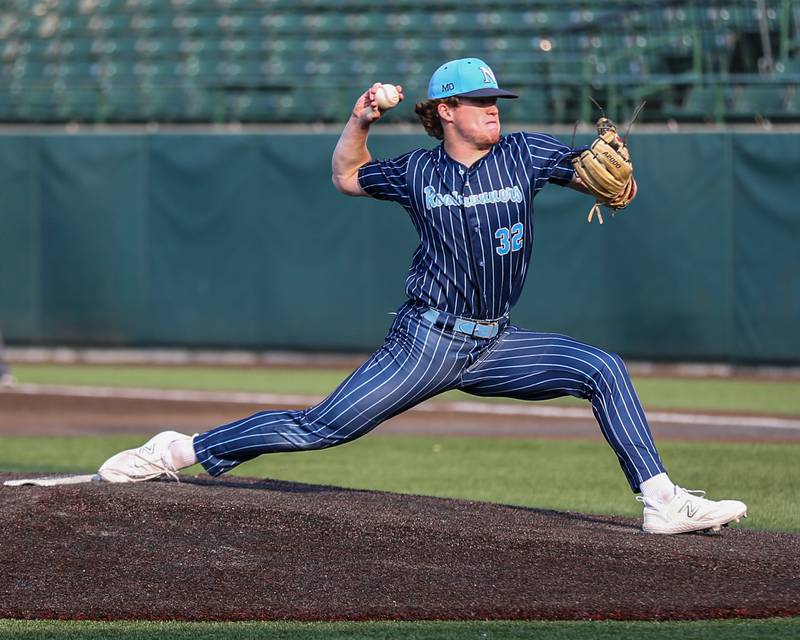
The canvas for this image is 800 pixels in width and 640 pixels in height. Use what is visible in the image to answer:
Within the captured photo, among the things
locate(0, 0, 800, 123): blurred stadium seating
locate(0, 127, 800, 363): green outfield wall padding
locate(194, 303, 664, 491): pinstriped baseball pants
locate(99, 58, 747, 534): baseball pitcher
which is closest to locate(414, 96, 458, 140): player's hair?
locate(99, 58, 747, 534): baseball pitcher

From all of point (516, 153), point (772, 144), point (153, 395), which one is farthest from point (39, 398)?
point (516, 153)

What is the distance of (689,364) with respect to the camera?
13.4 m

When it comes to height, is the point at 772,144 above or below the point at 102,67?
below

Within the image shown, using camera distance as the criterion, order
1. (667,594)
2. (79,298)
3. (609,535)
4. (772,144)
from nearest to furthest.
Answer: (667,594), (609,535), (772,144), (79,298)

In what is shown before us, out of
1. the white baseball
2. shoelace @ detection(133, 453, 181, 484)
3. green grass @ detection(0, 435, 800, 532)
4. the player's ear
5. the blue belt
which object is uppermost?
the white baseball

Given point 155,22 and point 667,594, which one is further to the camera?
point 155,22

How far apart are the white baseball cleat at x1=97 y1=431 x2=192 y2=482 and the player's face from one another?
160 cm

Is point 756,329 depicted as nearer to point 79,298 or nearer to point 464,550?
point 79,298

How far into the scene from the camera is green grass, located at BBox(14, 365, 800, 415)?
37.1ft

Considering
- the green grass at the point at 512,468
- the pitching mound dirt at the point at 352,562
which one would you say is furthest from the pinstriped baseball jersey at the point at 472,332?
the green grass at the point at 512,468

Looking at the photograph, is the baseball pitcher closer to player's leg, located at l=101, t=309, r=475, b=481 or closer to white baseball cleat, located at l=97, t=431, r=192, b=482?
player's leg, located at l=101, t=309, r=475, b=481

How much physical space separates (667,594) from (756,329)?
933 cm

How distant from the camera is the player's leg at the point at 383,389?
185 inches

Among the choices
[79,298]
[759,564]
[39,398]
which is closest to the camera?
[759,564]
